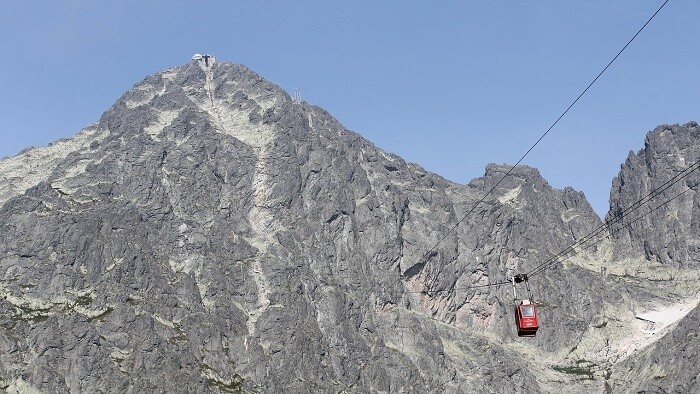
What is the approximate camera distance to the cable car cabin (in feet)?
248

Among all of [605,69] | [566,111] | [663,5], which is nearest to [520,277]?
[566,111]

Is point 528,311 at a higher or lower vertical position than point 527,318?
higher

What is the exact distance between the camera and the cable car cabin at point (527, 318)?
75688 mm

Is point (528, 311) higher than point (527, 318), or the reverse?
point (528, 311)

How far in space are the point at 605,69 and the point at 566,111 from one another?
8093mm

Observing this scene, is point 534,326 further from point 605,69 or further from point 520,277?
point 605,69

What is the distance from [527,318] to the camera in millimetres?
75750

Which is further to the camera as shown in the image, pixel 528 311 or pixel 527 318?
pixel 528 311

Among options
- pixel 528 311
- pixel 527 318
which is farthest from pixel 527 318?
pixel 528 311

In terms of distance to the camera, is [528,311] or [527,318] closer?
[527,318]

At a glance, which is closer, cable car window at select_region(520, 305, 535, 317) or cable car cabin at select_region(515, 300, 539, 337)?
cable car cabin at select_region(515, 300, 539, 337)

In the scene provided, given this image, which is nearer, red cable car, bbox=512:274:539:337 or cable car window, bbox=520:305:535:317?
red cable car, bbox=512:274:539:337

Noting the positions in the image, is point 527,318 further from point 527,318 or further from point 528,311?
point 528,311

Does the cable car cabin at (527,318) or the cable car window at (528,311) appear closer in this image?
the cable car cabin at (527,318)
